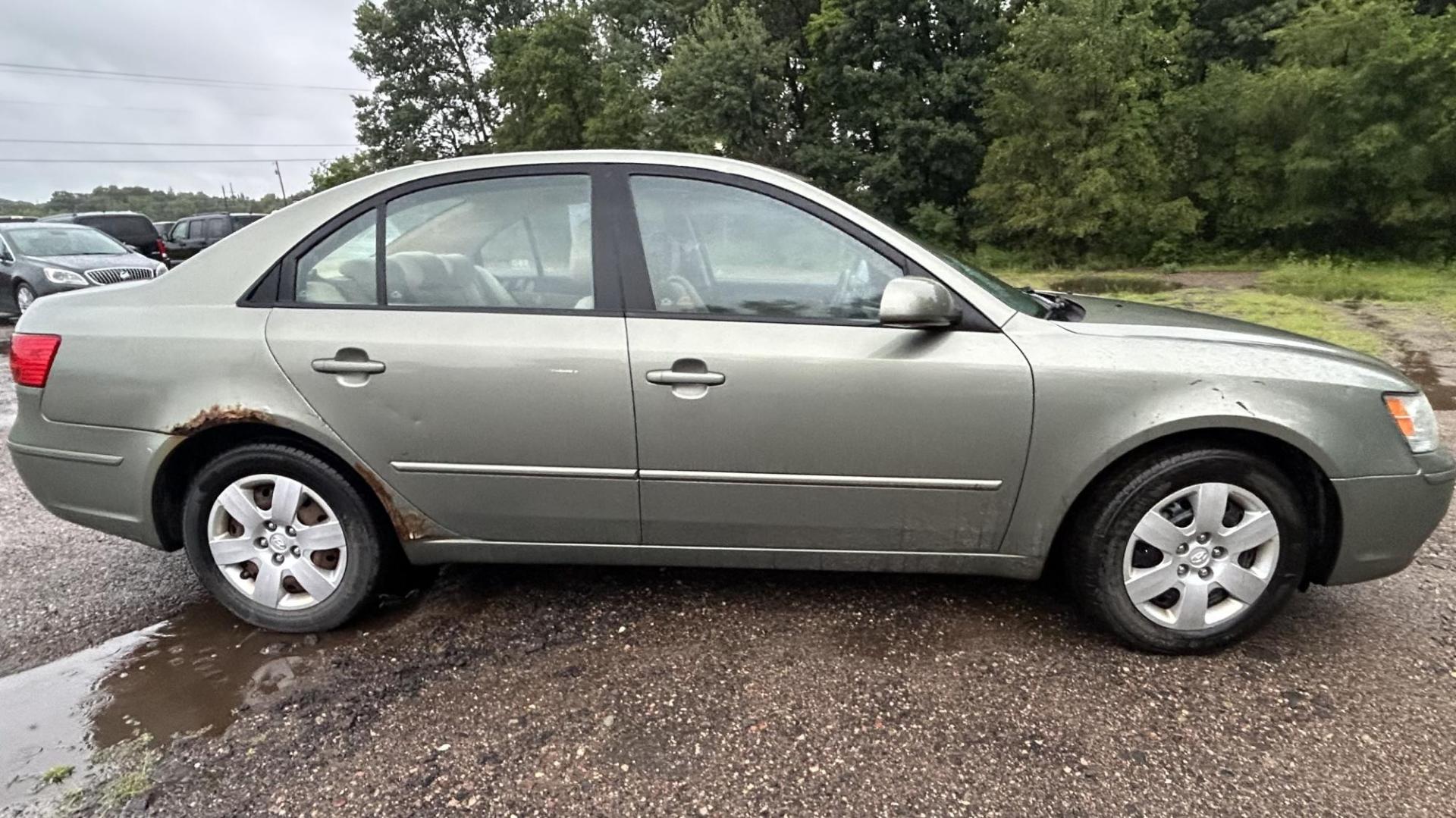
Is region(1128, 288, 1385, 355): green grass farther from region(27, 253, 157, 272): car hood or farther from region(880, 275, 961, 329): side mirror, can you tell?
region(27, 253, 157, 272): car hood

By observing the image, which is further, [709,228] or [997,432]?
[709,228]

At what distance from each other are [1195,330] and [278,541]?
3.17 m

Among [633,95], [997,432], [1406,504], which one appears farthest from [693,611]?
[633,95]

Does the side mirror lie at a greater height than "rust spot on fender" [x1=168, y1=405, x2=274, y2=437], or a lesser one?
greater

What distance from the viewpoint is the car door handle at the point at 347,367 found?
8.75 feet

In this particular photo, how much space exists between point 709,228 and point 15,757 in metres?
2.54

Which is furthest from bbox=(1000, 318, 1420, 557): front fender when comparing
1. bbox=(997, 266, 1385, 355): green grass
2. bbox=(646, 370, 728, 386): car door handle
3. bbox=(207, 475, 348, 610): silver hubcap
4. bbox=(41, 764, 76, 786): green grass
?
bbox=(997, 266, 1385, 355): green grass

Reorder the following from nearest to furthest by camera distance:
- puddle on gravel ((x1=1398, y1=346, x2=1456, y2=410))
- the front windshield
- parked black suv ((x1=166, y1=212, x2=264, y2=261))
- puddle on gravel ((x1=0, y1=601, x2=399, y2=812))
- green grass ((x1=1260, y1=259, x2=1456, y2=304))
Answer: puddle on gravel ((x1=0, y1=601, x2=399, y2=812)) → puddle on gravel ((x1=1398, y1=346, x2=1456, y2=410)) → the front windshield → green grass ((x1=1260, y1=259, x2=1456, y2=304)) → parked black suv ((x1=166, y1=212, x2=264, y2=261))

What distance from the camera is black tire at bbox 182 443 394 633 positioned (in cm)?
278

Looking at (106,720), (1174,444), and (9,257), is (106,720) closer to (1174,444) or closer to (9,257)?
(1174,444)

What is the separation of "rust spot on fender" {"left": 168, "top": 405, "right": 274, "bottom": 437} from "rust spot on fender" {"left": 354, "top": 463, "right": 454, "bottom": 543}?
0.34m

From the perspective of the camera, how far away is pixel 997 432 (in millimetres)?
2566

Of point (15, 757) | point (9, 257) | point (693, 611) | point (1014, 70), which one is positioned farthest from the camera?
point (1014, 70)

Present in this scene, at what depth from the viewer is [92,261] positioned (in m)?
11.4
